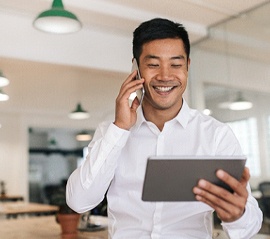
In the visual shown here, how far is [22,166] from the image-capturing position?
10109mm

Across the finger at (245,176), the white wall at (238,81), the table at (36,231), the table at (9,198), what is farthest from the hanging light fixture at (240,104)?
the table at (9,198)

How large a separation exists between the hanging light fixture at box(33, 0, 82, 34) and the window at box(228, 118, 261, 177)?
2168mm

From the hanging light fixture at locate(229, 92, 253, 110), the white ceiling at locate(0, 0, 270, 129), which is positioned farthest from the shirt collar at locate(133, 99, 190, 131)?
the hanging light fixture at locate(229, 92, 253, 110)

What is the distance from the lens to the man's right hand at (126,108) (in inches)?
59.8

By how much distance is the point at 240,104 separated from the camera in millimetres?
4406

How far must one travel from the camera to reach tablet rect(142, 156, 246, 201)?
111 cm

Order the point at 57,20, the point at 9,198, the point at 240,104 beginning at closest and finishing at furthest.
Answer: the point at 57,20, the point at 240,104, the point at 9,198

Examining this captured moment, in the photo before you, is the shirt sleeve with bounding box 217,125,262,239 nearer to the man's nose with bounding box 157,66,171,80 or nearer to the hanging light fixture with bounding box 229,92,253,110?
the man's nose with bounding box 157,66,171,80

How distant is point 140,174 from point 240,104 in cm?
304

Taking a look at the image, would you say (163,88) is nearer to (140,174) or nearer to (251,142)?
(140,174)

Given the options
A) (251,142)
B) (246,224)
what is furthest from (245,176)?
(251,142)

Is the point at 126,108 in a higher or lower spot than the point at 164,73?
lower

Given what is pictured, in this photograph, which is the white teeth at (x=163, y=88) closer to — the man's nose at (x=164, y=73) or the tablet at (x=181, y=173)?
the man's nose at (x=164, y=73)

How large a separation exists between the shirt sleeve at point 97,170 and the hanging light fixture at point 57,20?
4.89 ft
